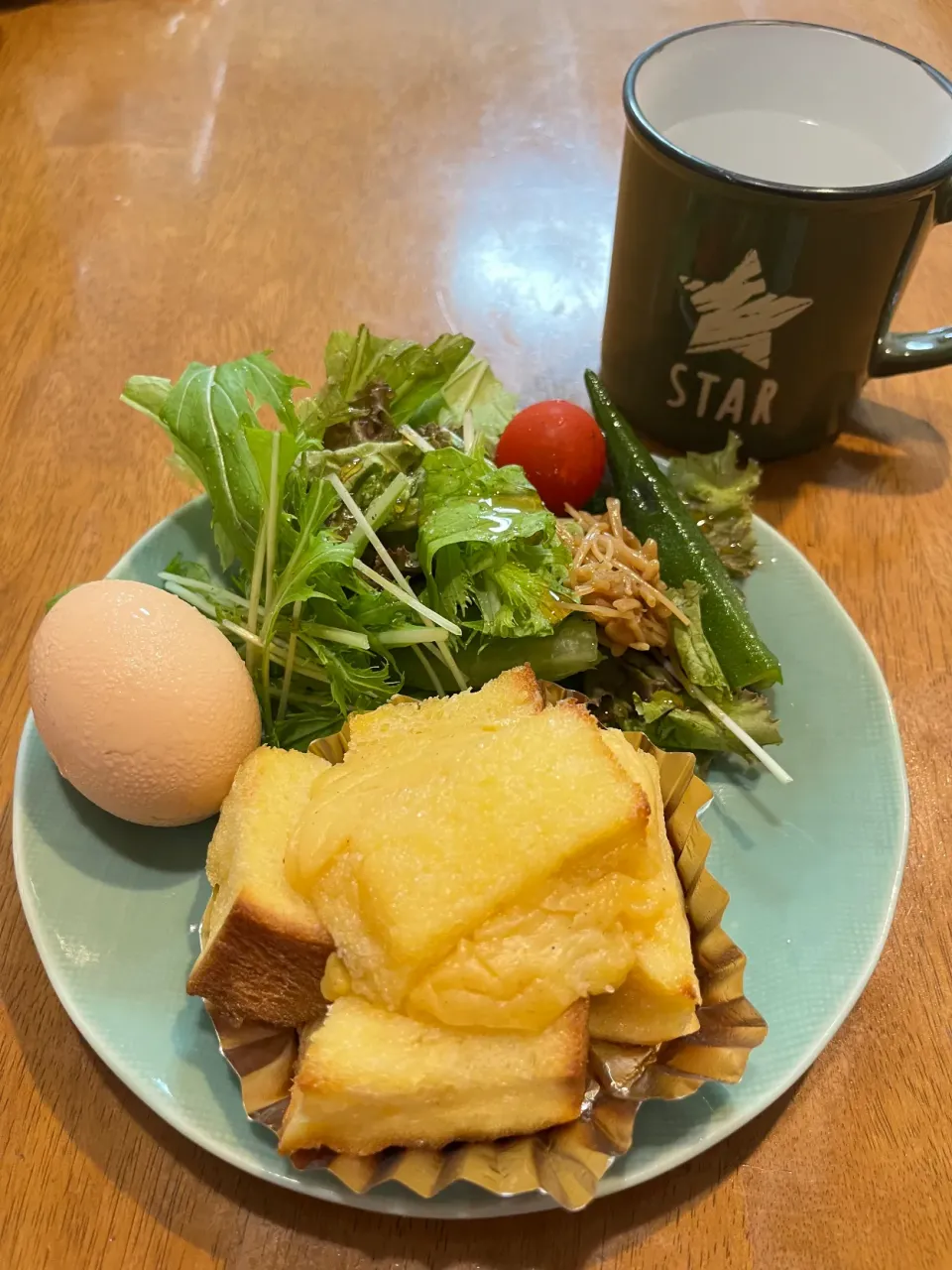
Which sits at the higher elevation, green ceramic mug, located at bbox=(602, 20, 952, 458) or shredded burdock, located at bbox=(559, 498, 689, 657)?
green ceramic mug, located at bbox=(602, 20, 952, 458)

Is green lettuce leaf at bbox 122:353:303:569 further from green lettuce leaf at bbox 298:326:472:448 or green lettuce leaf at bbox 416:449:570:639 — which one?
green lettuce leaf at bbox 416:449:570:639

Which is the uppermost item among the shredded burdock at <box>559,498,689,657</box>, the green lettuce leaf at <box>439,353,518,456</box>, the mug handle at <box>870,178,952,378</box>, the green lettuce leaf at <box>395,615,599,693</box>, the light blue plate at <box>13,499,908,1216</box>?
the mug handle at <box>870,178,952,378</box>

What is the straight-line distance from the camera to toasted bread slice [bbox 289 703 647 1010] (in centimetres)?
96

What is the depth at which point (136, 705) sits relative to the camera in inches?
46.9

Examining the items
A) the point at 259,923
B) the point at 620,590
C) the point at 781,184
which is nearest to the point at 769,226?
the point at 781,184

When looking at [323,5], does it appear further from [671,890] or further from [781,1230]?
[781,1230]

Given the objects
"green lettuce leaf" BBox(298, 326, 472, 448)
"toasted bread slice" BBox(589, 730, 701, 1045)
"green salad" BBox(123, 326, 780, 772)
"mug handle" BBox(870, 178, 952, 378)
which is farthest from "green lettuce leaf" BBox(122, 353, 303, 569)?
"mug handle" BBox(870, 178, 952, 378)

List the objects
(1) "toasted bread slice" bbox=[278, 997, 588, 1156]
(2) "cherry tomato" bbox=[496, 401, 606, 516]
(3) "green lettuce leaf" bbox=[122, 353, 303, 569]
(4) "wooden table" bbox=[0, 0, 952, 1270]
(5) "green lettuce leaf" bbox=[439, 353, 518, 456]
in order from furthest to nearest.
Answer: (5) "green lettuce leaf" bbox=[439, 353, 518, 456]
(2) "cherry tomato" bbox=[496, 401, 606, 516]
(3) "green lettuce leaf" bbox=[122, 353, 303, 569]
(4) "wooden table" bbox=[0, 0, 952, 1270]
(1) "toasted bread slice" bbox=[278, 997, 588, 1156]

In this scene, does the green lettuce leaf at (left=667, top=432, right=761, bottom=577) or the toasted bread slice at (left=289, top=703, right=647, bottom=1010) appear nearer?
the toasted bread slice at (left=289, top=703, right=647, bottom=1010)

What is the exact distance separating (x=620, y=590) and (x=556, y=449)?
293mm

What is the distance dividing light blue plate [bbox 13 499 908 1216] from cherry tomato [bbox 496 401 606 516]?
379 mm

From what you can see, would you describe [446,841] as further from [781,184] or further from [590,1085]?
[781,184]

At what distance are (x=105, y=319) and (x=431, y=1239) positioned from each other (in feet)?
6.26

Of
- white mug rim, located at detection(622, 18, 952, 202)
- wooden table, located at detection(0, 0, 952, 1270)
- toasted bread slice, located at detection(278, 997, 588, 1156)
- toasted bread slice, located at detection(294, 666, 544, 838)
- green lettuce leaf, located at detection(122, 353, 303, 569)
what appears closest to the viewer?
toasted bread slice, located at detection(278, 997, 588, 1156)
